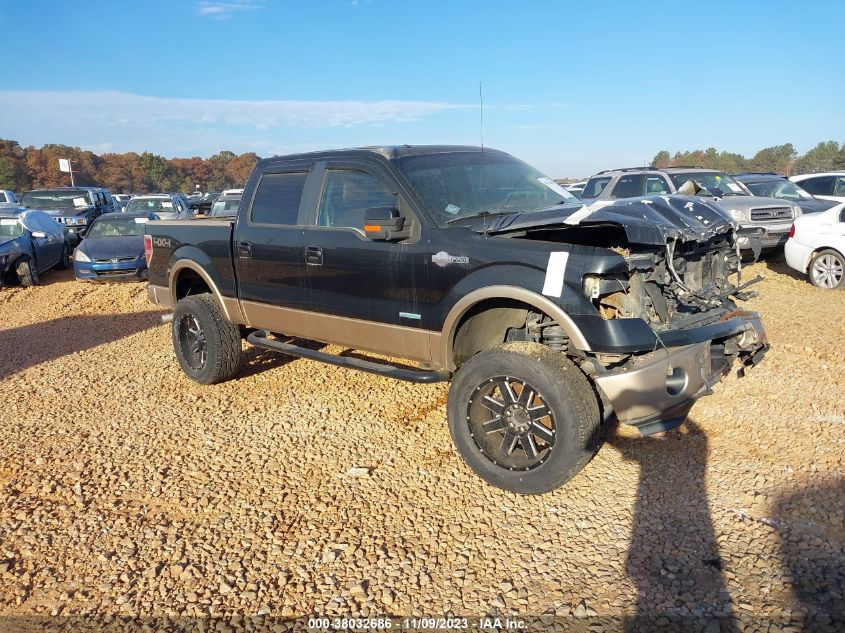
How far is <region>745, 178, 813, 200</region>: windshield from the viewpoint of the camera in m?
13.6

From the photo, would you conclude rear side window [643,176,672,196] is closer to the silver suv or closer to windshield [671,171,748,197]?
the silver suv

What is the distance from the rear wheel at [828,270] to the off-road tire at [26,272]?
46.9 ft

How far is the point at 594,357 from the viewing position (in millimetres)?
3625

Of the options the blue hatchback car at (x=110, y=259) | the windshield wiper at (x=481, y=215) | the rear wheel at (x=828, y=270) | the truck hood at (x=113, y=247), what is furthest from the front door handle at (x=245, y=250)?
the rear wheel at (x=828, y=270)

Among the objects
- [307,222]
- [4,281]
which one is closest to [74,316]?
[4,281]

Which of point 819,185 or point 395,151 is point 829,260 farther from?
point 395,151

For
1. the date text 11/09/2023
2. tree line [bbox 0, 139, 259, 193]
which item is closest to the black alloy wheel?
the date text 11/09/2023

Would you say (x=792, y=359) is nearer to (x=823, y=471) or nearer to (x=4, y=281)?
(x=823, y=471)

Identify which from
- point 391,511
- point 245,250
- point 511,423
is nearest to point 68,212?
point 245,250

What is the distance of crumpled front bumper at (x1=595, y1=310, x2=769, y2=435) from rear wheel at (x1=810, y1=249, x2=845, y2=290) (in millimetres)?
7536

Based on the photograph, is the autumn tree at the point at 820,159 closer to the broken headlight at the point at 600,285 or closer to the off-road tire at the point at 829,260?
the off-road tire at the point at 829,260

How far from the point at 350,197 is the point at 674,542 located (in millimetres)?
3176

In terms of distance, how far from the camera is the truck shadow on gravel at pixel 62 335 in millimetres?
7555

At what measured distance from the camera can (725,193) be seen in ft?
40.9
